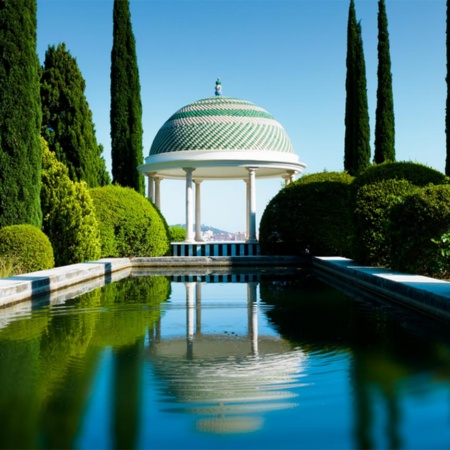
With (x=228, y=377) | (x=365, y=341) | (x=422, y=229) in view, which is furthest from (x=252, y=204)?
(x=228, y=377)

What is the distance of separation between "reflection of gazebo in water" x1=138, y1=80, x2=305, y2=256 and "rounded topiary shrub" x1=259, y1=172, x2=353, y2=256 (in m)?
2.77

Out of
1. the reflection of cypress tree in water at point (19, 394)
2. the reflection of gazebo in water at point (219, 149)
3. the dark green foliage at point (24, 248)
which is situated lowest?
the reflection of cypress tree in water at point (19, 394)

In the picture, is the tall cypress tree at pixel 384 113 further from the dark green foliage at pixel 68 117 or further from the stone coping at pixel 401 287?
the stone coping at pixel 401 287

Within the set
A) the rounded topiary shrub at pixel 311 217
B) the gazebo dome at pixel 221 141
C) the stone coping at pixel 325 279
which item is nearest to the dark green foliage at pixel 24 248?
the stone coping at pixel 325 279

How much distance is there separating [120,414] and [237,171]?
2403cm

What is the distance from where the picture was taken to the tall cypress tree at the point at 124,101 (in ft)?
80.0

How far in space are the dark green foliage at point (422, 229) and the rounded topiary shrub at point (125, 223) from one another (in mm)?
11265

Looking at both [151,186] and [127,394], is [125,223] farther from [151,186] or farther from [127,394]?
[127,394]

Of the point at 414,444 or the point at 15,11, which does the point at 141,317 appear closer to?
the point at 414,444

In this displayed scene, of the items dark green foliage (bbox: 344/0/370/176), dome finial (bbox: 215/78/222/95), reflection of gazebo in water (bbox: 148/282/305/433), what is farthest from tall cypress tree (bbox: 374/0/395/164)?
reflection of gazebo in water (bbox: 148/282/305/433)

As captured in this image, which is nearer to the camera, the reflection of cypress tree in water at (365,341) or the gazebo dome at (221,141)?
the reflection of cypress tree in water at (365,341)

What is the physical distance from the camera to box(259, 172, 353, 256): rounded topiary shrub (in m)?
21.3

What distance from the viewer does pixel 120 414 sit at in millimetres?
3912

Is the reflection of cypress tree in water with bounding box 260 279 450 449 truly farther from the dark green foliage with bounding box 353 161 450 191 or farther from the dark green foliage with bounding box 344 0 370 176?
the dark green foliage with bounding box 344 0 370 176
